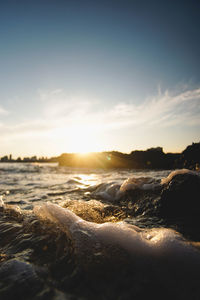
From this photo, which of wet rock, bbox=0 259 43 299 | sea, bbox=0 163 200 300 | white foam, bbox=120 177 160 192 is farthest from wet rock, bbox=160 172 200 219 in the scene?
wet rock, bbox=0 259 43 299

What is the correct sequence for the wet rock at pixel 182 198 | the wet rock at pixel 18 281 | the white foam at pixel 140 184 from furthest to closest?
1. the white foam at pixel 140 184
2. the wet rock at pixel 182 198
3. the wet rock at pixel 18 281

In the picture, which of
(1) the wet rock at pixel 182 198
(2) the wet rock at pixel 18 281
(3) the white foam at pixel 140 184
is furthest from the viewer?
(3) the white foam at pixel 140 184

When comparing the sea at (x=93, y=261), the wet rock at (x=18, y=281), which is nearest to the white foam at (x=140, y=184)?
the sea at (x=93, y=261)

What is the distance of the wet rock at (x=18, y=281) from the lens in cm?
107

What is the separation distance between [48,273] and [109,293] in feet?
1.78

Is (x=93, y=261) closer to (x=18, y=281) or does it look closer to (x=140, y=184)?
(x=18, y=281)

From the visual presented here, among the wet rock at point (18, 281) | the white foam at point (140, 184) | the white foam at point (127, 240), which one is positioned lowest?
the wet rock at point (18, 281)

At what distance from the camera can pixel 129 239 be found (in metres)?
1.54

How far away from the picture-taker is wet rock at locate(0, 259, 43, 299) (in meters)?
1.07

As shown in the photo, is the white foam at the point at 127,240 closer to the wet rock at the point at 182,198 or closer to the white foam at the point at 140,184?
the wet rock at the point at 182,198

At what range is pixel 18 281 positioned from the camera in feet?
3.89

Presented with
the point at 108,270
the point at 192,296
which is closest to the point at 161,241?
the point at 192,296

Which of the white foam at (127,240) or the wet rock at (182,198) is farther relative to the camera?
the wet rock at (182,198)

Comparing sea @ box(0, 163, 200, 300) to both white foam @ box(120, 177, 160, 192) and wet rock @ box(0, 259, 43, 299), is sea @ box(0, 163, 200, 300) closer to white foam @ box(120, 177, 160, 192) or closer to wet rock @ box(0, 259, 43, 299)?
wet rock @ box(0, 259, 43, 299)
